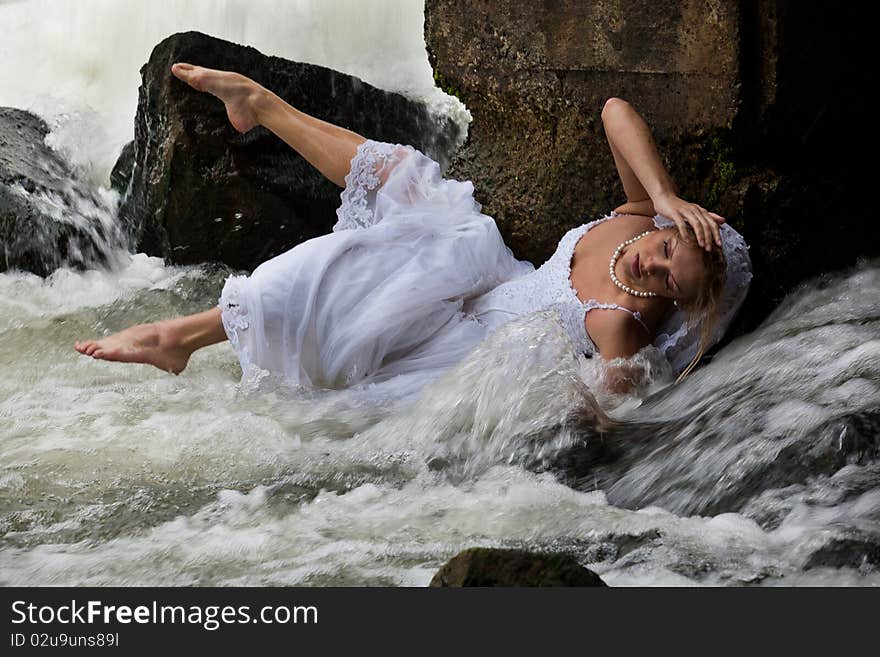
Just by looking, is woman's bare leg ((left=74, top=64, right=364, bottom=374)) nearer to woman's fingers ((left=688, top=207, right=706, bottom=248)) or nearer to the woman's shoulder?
the woman's shoulder

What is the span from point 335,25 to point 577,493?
4765 millimetres

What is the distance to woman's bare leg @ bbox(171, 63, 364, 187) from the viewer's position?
4.80 m

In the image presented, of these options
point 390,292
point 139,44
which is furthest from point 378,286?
point 139,44

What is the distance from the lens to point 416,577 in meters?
2.74

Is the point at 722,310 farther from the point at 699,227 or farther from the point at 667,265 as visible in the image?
the point at 699,227

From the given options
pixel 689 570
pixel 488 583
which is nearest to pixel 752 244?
pixel 689 570

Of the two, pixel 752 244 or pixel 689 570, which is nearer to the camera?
pixel 689 570

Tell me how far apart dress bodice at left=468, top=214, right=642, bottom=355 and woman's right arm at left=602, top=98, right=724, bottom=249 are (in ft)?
0.45

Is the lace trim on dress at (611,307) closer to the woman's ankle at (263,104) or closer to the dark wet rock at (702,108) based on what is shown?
the dark wet rock at (702,108)

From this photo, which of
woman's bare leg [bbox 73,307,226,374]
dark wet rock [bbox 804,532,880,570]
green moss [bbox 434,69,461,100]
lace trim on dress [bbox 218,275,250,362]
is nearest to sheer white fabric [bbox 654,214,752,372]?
green moss [bbox 434,69,461,100]

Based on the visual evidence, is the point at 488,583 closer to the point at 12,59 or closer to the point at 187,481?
the point at 187,481

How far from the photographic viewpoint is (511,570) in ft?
7.73

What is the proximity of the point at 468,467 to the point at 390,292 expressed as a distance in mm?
997

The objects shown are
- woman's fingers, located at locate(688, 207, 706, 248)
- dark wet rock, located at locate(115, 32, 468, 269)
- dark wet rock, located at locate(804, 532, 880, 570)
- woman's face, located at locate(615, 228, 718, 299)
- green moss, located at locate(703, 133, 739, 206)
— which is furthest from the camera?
dark wet rock, located at locate(115, 32, 468, 269)
